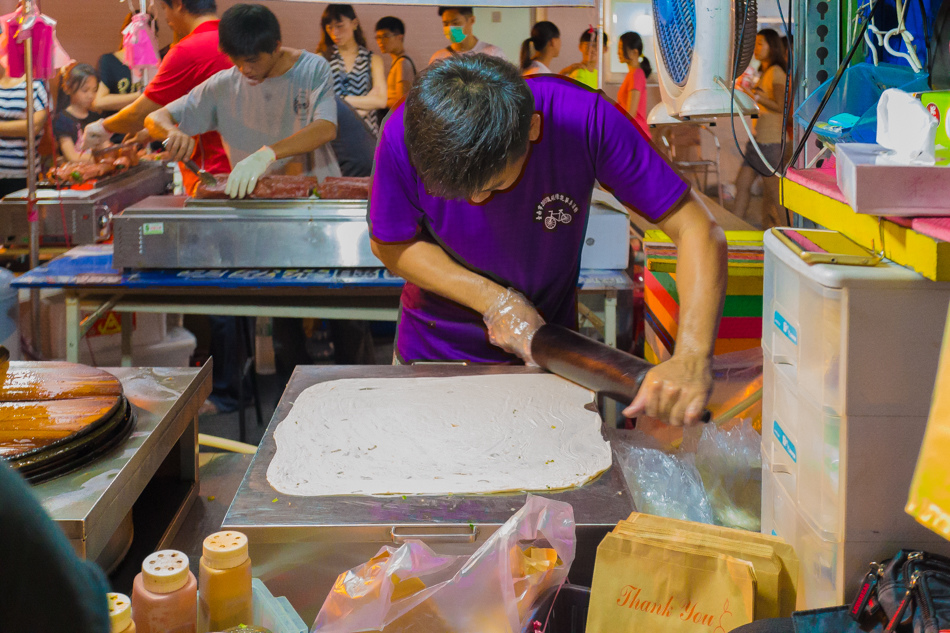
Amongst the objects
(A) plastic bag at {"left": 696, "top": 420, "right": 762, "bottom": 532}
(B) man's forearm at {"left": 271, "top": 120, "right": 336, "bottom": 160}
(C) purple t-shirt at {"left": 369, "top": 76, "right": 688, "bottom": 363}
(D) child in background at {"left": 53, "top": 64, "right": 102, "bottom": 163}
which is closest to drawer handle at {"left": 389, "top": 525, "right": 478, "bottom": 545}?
(A) plastic bag at {"left": 696, "top": 420, "right": 762, "bottom": 532}

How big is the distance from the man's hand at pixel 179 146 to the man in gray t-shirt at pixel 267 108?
1 cm

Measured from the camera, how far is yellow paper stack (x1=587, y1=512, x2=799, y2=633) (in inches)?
34.1

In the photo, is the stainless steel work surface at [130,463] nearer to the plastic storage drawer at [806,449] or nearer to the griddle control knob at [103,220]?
the plastic storage drawer at [806,449]

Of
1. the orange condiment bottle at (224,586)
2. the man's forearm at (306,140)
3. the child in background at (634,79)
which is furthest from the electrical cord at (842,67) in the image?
the child in background at (634,79)

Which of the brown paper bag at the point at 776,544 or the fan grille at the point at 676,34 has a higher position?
the fan grille at the point at 676,34

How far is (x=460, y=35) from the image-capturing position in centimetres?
418

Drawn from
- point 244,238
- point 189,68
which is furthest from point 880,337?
point 189,68

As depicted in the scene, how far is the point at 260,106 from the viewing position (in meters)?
3.77

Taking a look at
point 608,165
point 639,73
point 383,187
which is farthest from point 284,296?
point 639,73

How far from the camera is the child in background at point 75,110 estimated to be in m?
4.41

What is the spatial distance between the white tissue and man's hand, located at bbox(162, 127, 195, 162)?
329 cm

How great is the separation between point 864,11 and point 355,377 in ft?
3.93

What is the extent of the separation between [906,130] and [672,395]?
64cm

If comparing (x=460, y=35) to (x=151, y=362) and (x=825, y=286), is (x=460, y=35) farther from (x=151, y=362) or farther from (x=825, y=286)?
(x=825, y=286)
